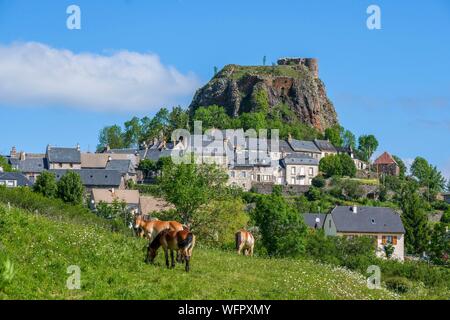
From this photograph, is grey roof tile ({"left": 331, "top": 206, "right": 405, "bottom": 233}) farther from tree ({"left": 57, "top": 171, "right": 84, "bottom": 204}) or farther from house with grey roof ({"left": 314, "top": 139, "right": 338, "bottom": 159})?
house with grey roof ({"left": 314, "top": 139, "right": 338, "bottom": 159})

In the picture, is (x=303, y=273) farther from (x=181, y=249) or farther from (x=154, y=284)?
(x=154, y=284)

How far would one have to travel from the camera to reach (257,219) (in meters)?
57.9

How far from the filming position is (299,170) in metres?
146

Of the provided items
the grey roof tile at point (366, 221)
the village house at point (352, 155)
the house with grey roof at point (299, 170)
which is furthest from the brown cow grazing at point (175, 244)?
the village house at point (352, 155)

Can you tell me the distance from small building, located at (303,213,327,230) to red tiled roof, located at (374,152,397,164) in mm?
67112

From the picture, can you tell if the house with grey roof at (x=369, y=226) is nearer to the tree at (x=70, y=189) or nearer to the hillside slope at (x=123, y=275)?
the tree at (x=70, y=189)

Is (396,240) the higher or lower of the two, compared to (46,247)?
lower

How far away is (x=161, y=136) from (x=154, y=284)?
458ft

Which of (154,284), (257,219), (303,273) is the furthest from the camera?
(257,219)

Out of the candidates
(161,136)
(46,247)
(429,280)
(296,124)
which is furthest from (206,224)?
(296,124)

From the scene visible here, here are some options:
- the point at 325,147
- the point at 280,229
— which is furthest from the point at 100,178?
the point at 280,229

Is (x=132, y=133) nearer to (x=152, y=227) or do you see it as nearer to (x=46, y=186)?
(x=46, y=186)

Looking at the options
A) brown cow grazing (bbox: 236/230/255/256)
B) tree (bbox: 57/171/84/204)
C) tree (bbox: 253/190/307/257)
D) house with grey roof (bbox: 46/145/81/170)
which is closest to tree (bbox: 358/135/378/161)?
house with grey roof (bbox: 46/145/81/170)

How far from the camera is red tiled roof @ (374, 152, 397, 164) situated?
16415 centimetres
